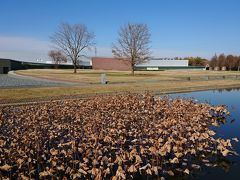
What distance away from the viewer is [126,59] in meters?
62.8

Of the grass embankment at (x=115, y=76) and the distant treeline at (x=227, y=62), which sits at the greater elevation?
the distant treeline at (x=227, y=62)

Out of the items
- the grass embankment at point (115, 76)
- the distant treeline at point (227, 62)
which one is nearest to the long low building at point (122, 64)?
the distant treeline at point (227, 62)

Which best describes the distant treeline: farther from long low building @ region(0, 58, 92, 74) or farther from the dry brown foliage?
the dry brown foliage

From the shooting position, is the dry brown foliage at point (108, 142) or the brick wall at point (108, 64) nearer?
the dry brown foliage at point (108, 142)

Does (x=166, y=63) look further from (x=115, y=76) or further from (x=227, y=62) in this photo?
(x=115, y=76)

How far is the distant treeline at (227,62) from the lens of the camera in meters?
132

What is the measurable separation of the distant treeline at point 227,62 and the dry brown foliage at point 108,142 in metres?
121

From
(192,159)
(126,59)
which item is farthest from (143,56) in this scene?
(192,159)

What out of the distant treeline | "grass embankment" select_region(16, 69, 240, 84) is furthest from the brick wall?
the distant treeline

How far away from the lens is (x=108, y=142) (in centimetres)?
986

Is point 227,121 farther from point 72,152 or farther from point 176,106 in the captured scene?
point 72,152

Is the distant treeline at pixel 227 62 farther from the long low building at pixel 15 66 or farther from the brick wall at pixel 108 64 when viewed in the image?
the long low building at pixel 15 66

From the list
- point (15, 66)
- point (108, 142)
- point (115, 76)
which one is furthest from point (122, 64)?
point (108, 142)

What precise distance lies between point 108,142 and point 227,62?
434ft
